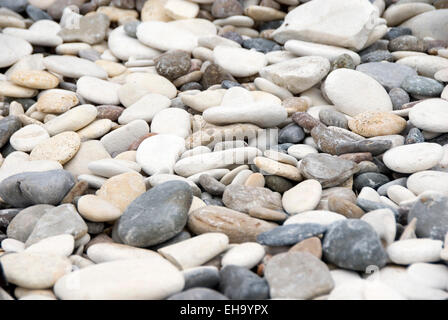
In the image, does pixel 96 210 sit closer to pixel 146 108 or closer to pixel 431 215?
pixel 146 108

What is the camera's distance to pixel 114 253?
1.15 metres

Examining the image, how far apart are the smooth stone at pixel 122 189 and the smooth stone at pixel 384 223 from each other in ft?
1.98

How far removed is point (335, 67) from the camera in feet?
6.32

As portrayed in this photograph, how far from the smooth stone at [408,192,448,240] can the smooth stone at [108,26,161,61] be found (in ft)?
4.57

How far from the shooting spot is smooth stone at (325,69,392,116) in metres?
1.76

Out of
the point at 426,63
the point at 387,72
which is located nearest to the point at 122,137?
the point at 387,72

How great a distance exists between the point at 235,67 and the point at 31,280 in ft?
4.05

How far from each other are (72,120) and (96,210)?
58 cm

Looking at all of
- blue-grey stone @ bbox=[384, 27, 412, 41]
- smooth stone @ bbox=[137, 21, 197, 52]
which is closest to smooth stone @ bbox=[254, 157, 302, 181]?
smooth stone @ bbox=[137, 21, 197, 52]

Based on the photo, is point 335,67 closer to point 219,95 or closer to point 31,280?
point 219,95

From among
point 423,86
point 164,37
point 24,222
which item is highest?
point 164,37

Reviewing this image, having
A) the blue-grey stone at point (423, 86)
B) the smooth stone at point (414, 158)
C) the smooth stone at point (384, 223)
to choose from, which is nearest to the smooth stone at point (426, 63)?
the blue-grey stone at point (423, 86)

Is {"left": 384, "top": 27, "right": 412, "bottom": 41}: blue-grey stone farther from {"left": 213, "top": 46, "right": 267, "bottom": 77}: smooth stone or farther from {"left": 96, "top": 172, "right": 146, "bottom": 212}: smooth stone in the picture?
{"left": 96, "top": 172, "right": 146, "bottom": 212}: smooth stone

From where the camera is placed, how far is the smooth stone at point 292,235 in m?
1.13
